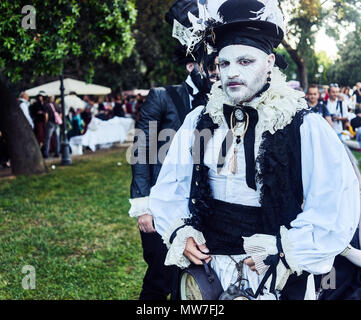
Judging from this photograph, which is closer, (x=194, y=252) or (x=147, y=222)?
(x=194, y=252)

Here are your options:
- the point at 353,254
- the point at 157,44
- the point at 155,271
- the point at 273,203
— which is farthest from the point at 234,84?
the point at 157,44

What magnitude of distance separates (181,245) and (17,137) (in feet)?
29.9

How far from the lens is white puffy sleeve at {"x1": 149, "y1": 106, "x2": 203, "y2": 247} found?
2393 mm

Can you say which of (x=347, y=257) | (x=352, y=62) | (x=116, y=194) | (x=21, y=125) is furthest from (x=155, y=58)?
(x=347, y=257)

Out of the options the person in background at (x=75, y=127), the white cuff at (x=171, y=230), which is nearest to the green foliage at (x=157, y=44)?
the person in background at (x=75, y=127)

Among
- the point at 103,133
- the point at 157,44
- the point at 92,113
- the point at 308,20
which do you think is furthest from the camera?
the point at 157,44

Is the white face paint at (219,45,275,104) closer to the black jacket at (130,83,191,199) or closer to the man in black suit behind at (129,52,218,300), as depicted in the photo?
the man in black suit behind at (129,52,218,300)

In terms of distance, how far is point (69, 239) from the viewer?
19.5 ft

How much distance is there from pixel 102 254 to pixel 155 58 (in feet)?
60.2

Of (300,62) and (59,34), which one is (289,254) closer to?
(59,34)

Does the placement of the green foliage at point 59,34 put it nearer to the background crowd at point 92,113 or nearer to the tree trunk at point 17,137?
the tree trunk at point 17,137

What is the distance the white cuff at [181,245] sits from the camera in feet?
7.33

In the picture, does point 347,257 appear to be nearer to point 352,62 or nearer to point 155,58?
point 352,62

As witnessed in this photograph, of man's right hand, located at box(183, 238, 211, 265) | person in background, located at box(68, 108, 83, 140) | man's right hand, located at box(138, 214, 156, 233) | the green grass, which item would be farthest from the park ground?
person in background, located at box(68, 108, 83, 140)
